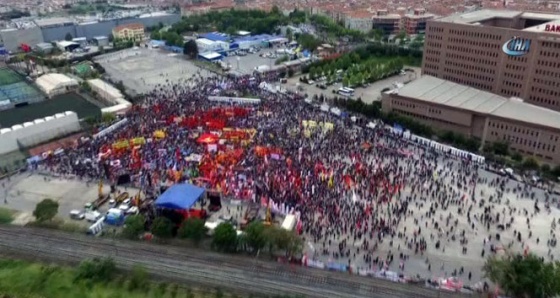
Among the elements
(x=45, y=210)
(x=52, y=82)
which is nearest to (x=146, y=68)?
(x=52, y=82)

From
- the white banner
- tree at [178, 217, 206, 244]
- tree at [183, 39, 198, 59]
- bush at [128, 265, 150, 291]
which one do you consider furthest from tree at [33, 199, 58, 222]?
tree at [183, 39, 198, 59]

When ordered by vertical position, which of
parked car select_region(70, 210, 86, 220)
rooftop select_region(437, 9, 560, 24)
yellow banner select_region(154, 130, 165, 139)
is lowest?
parked car select_region(70, 210, 86, 220)

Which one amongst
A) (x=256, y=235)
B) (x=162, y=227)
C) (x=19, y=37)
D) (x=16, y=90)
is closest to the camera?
(x=256, y=235)

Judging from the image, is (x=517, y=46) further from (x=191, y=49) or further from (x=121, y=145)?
(x=191, y=49)

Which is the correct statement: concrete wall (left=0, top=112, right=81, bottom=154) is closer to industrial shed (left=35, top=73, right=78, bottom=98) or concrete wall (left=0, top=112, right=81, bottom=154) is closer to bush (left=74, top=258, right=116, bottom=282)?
industrial shed (left=35, top=73, right=78, bottom=98)

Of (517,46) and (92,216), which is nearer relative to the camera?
(92,216)

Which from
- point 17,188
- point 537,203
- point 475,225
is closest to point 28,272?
point 17,188

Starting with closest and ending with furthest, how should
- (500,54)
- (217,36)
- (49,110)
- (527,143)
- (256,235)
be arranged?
(256,235)
(527,143)
(500,54)
(49,110)
(217,36)
